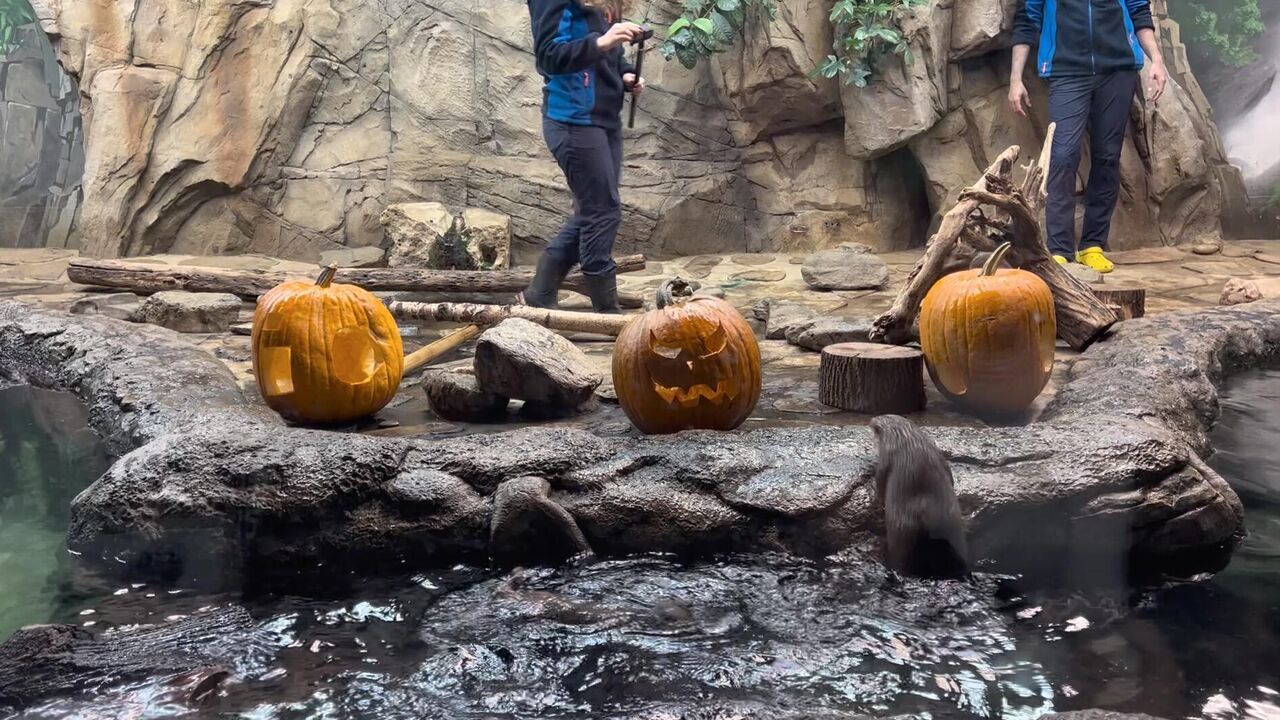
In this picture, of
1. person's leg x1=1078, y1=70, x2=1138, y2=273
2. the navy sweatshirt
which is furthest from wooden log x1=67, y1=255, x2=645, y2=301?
person's leg x1=1078, y1=70, x2=1138, y2=273

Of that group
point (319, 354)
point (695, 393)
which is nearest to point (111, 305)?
point (319, 354)

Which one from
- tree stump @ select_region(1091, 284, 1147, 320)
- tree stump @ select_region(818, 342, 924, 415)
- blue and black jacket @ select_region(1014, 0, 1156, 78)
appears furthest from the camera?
blue and black jacket @ select_region(1014, 0, 1156, 78)

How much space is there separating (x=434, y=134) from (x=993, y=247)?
5.82 m

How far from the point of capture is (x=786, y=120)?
903cm

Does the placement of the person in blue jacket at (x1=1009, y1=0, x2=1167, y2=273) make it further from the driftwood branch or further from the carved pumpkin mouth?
the carved pumpkin mouth

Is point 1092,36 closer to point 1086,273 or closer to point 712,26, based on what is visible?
point 1086,273

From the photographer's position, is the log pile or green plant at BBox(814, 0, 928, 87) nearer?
the log pile

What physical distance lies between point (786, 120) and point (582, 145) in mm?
4253

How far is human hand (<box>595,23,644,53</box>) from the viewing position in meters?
4.87

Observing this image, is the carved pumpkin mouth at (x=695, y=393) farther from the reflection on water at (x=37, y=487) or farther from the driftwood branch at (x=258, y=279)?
the driftwood branch at (x=258, y=279)

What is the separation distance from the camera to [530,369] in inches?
136

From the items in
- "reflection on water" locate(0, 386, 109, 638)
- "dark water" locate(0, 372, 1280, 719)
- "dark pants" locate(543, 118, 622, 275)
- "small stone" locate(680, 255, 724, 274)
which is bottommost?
"dark water" locate(0, 372, 1280, 719)

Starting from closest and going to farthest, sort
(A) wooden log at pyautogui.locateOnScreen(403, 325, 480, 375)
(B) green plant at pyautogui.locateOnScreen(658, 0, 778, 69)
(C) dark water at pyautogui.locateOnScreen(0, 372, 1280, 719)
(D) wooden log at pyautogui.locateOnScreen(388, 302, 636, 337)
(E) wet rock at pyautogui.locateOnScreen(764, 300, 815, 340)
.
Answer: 1. (C) dark water at pyautogui.locateOnScreen(0, 372, 1280, 719)
2. (A) wooden log at pyautogui.locateOnScreen(403, 325, 480, 375)
3. (D) wooden log at pyautogui.locateOnScreen(388, 302, 636, 337)
4. (E) wet rock at pyautogui.locateOnScreen(764, 300, 815, 340)
5. (B) green plant at pyautogui.locateOnScreen(658, 0, 778, 69)

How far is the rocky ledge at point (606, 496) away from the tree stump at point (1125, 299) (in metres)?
1.89
